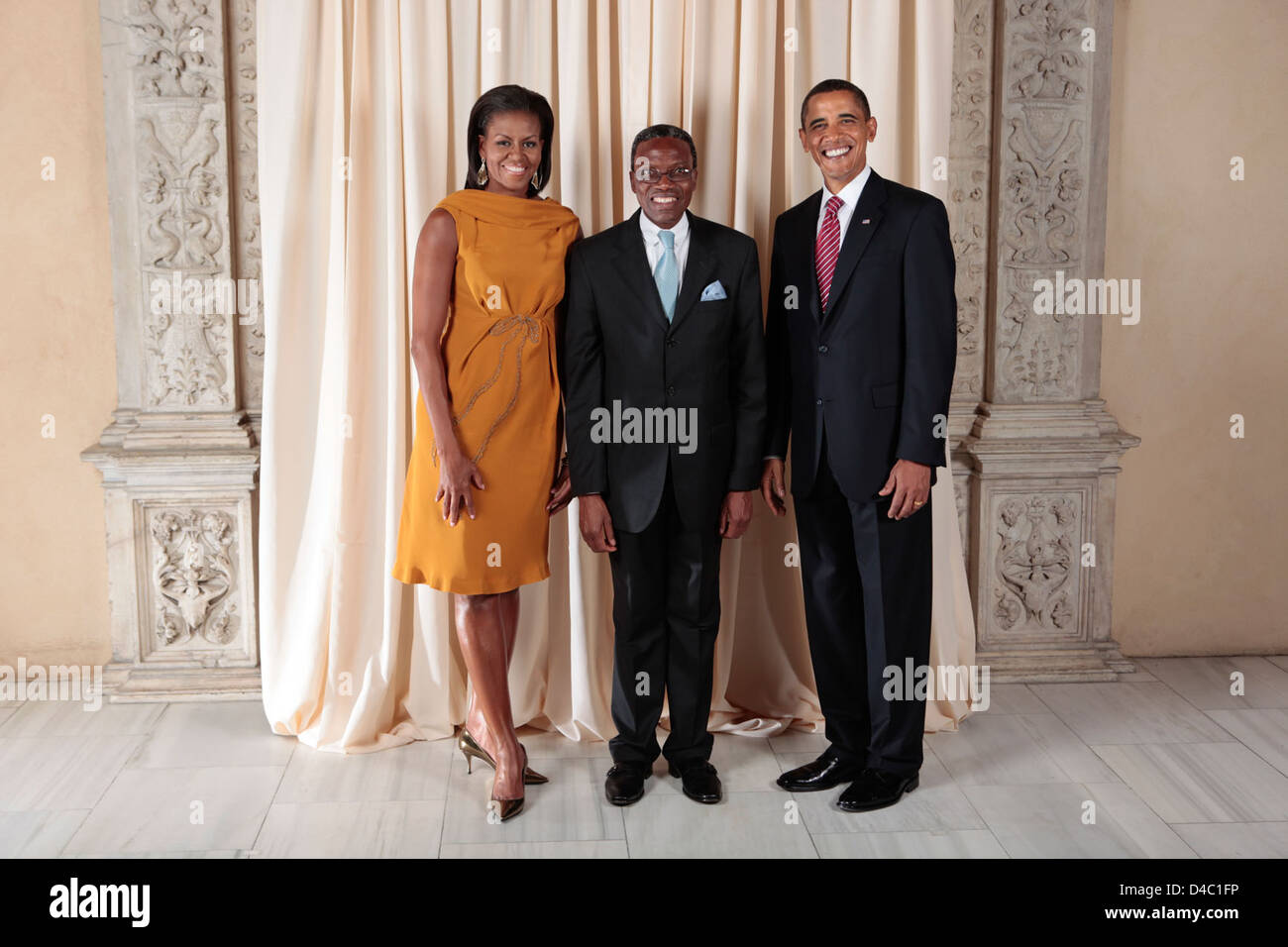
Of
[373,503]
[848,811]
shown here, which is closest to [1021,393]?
[848,811]

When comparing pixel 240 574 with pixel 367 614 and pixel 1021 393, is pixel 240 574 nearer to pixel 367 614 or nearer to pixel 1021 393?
pixel 367 614

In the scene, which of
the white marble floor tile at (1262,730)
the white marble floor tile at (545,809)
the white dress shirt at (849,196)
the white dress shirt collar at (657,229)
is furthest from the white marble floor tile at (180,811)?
the white marble floor tile at (1262,730)

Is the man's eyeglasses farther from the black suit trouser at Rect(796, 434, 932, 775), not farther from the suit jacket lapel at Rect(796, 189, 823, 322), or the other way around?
the black suit trouser at Rect(796, 434, 932, 775)

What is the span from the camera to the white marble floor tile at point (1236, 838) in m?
2.79

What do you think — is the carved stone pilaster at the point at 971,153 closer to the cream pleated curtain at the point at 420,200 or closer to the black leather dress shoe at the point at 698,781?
the cream pleated curtain at the point at 420,200

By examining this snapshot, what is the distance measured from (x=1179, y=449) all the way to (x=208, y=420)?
324cm

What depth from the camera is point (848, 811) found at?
3.01 metres

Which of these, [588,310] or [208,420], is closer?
[588,310]

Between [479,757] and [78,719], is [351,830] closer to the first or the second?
[479,757]

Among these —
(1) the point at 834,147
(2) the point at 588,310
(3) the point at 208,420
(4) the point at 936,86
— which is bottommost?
(3) the point at 208,420

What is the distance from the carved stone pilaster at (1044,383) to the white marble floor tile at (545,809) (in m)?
1.50

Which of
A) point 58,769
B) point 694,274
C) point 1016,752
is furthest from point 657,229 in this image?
point 58,769

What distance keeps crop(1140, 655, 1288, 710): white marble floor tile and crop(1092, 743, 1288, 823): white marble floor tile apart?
0.38 meters

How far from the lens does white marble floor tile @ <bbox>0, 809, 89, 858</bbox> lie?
2.78 m
